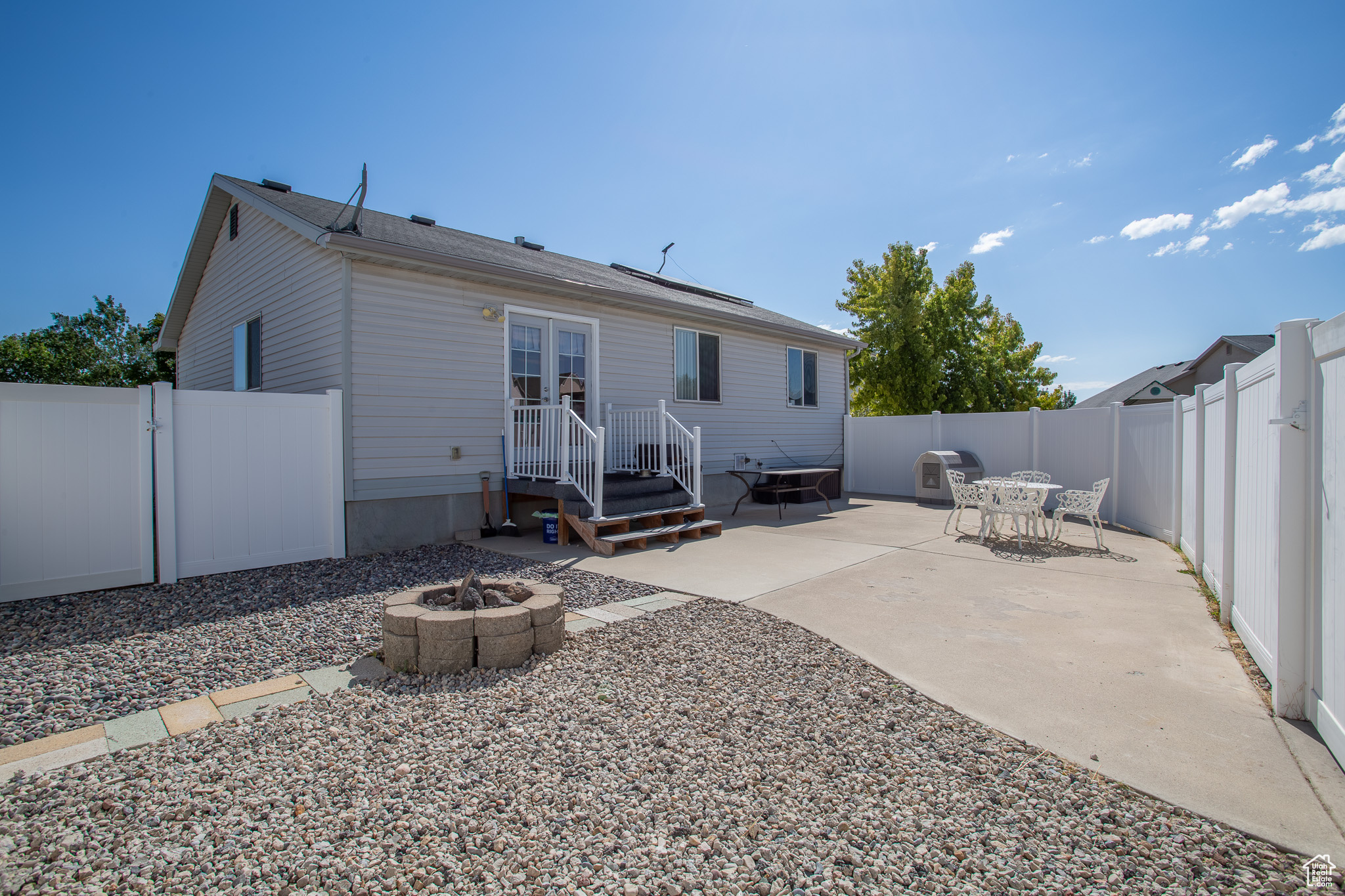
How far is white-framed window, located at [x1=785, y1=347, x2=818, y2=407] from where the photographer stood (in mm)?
12023

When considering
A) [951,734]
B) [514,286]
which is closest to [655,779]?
[951,734]

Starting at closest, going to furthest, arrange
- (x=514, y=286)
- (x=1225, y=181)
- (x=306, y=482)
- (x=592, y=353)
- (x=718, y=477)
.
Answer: (x=306, y=482), (x=514, y=286), (x=592, y=353), (x=718, y=477), (x=1225, y=181)

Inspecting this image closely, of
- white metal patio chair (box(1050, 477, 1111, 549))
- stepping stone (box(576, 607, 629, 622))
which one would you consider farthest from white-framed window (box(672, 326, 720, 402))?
stepping stone (box(576, 607, 629, 622))

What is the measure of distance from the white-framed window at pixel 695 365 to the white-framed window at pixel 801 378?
2108 millimetres

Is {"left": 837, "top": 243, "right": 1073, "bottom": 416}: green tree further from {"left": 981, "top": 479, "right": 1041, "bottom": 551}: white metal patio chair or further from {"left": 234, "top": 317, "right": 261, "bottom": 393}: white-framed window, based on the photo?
{"left": 234, "top": 317, "right": 261, "bottom": 393}: white-framed window

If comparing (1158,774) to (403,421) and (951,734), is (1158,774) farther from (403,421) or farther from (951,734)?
(403,421)

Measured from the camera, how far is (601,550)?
653 centimetres

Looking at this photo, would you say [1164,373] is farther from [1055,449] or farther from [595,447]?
[595,447]

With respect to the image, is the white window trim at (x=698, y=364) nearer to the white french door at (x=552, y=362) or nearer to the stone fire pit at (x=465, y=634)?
the white french door at (x=552, y=362)

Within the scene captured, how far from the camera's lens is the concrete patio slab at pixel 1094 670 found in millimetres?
2062

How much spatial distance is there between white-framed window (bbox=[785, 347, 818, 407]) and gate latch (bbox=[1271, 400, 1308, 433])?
376 inches

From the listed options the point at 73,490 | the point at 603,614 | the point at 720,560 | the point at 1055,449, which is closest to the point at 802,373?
the point at 1055,449

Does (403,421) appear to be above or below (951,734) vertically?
above

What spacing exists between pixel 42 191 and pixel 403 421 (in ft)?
64.0
